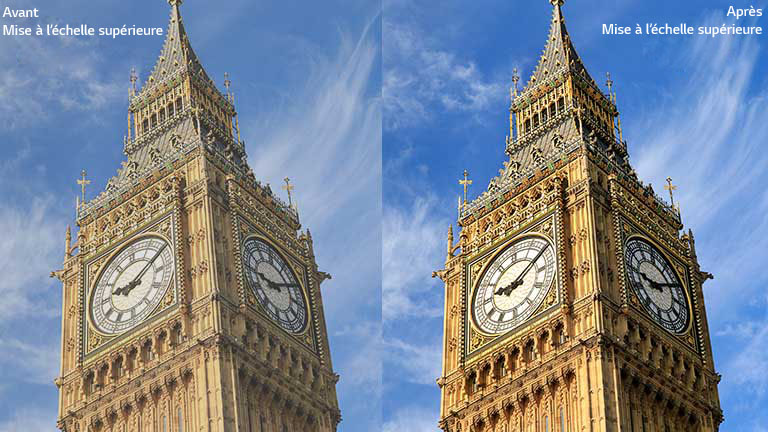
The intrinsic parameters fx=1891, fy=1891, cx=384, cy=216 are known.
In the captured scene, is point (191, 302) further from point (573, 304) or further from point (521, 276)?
point (573, 304)

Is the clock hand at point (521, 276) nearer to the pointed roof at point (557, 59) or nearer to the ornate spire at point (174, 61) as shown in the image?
the pointed roof at point (557, 59)

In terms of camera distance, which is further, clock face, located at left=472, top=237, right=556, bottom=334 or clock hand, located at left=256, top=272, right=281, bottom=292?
clock hand, located at left=256, top=272, right=281, bottom=292

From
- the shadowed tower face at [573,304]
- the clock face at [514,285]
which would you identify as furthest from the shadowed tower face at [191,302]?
the clock face at [514,285]

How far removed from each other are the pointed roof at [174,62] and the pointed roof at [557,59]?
19.1 metres

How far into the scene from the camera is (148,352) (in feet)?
306

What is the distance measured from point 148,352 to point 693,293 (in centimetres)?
2801

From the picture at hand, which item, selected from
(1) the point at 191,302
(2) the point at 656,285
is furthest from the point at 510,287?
(1) the point at 191,302

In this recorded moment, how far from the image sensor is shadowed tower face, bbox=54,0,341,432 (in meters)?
91.6

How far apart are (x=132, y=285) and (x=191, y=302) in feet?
14.3

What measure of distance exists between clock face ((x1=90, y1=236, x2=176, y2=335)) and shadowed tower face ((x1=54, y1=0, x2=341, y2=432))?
7cm

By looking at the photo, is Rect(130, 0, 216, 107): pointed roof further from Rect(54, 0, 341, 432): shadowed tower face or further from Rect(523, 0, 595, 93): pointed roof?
Rect(523, 0, 595, 93): pointed roof

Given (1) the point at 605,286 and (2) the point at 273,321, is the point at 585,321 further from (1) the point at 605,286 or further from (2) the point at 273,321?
(2) the point at 273,321

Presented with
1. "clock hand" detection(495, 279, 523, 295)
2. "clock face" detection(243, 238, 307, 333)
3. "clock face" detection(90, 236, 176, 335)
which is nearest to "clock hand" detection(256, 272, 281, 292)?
"clock face" detection(243, 238, 307, 333)

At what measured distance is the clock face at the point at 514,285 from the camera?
308 feet
